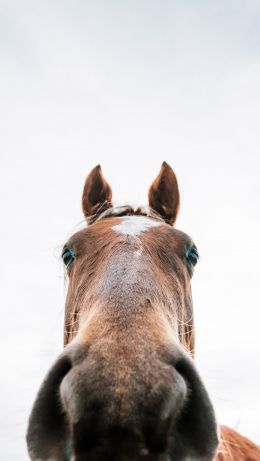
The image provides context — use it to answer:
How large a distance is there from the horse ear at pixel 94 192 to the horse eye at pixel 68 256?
1.46m

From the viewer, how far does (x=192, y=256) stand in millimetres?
4004

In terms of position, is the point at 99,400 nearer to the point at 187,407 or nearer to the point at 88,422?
the point at 88,422

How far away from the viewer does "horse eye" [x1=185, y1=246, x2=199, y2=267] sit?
389 cm

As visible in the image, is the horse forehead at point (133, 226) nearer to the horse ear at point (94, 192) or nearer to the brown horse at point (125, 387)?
the brown horse at point (125, 387)

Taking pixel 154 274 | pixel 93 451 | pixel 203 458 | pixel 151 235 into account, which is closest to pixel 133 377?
pixel 93 451

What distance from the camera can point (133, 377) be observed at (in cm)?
180

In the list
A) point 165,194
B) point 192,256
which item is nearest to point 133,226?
point 192,256

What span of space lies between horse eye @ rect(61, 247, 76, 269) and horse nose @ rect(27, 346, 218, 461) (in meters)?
1.88

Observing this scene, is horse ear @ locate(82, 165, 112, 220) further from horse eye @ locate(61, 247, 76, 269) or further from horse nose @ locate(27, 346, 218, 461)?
horse nose @ locate(27, 346, 218, 461)

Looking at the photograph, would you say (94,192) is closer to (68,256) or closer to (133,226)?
(68,256)

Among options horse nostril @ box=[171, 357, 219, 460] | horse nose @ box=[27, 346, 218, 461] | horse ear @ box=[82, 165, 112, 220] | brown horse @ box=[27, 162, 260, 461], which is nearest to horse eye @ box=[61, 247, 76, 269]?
brown horse @ box=[27, 162, 260, 461]

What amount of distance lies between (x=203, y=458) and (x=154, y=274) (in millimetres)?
1202

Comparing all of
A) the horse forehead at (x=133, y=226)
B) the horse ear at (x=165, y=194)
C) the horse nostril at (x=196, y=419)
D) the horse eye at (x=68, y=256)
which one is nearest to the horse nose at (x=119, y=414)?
the horse nostril at (x=196, y=419)

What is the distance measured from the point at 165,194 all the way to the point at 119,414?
13.2ft
